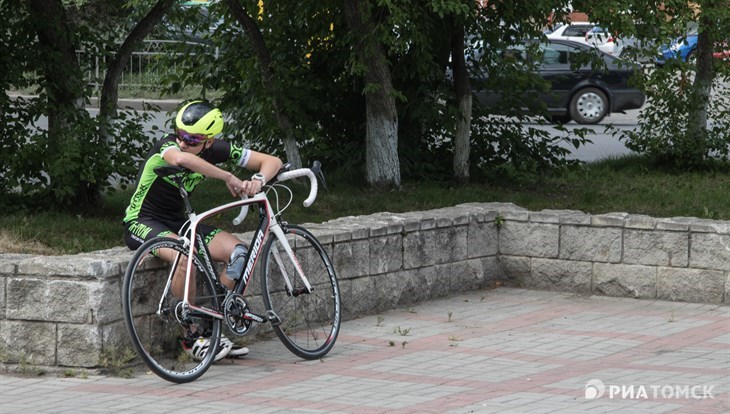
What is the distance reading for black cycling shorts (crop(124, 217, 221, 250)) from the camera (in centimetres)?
737

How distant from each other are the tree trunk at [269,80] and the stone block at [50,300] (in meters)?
5.70

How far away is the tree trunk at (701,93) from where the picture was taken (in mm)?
14727

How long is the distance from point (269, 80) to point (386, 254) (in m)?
4.03

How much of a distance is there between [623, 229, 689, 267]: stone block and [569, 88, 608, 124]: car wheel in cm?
1508

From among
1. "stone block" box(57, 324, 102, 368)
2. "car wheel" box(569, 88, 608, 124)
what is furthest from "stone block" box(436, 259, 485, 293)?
"car wheel" box(569, 88, 608, 124)

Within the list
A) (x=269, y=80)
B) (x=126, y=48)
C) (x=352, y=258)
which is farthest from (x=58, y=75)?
(x=352, y=258)

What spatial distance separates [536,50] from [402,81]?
135cm

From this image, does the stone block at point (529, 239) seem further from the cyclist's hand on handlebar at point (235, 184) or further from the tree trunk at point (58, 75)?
the tree trunk at point (58, 75)

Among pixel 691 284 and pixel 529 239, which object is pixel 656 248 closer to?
pixel 691 284

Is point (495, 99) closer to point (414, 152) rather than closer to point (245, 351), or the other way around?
point (414, 152)

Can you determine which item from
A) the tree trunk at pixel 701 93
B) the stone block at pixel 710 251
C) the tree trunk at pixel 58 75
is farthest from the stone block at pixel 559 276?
the tree trunk at pixel 701 93

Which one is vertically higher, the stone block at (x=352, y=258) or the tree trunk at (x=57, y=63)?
the tree trunk at (x=57, y=63)

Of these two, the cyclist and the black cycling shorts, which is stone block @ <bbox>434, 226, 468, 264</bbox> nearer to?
the cyclist

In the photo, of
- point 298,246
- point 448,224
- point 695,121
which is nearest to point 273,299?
point 298,246
